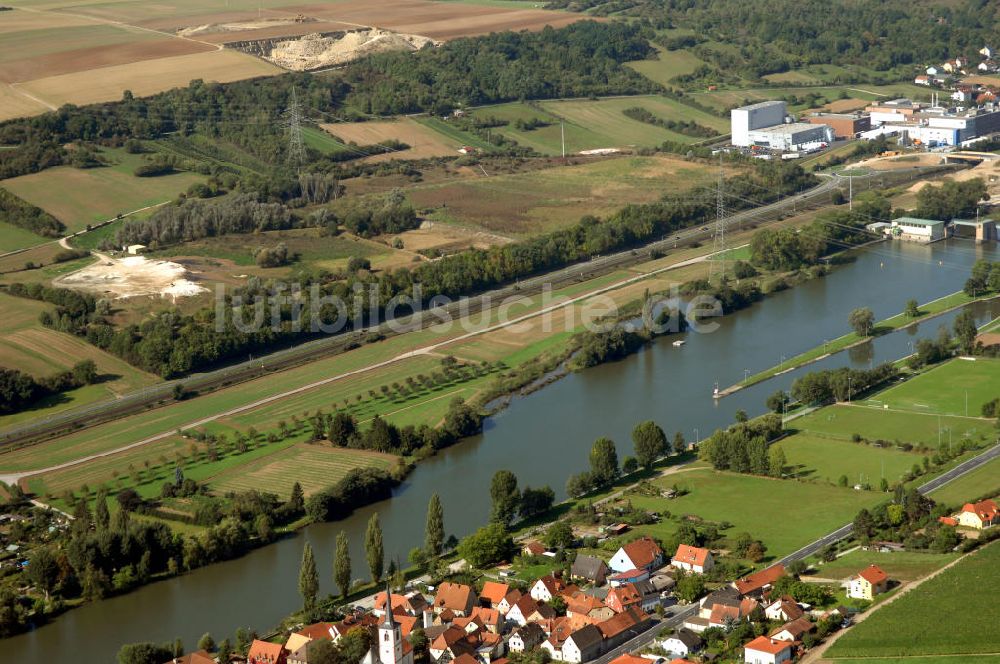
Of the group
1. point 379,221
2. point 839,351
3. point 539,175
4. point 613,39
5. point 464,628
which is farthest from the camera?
point 613,39

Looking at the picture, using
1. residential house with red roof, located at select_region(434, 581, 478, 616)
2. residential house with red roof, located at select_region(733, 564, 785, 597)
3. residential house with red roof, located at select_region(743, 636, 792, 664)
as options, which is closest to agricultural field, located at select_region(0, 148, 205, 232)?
residential house with red roof, located at select_region(434, 581, 478, 616)

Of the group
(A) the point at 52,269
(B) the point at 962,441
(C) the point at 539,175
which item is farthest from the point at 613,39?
(B) the point at 962,441

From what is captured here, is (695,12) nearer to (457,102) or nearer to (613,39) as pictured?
(613,39)

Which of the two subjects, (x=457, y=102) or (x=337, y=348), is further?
(x=457, y=102)

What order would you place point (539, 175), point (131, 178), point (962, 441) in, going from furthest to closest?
point (539, 175) → point (131, 178) → point (962, 441)

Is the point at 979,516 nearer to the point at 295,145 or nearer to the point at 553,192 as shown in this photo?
the point at 553,192
